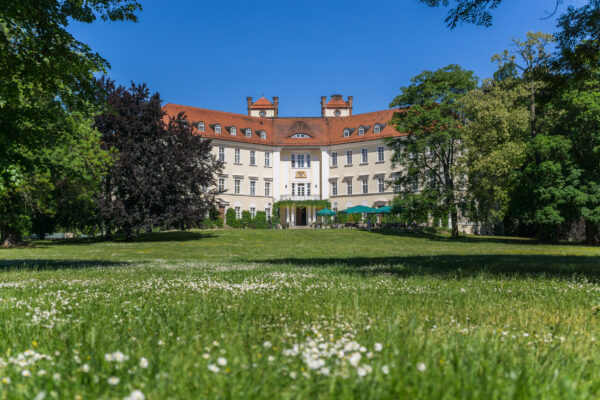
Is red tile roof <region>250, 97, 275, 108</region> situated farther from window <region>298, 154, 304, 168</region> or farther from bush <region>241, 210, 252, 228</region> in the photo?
bush <region>241, 210, 252, 228</region>

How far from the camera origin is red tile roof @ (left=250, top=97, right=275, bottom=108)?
285 feet

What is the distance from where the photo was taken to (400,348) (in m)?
2.94

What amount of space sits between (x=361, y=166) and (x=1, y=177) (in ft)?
205

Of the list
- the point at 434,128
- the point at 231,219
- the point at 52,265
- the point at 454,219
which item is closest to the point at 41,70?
the point at 52,265

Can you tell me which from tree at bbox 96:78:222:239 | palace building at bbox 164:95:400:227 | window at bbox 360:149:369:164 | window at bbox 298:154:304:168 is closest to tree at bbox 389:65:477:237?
tree at bbox 96:78:222:239

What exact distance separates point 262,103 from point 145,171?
2135 inches

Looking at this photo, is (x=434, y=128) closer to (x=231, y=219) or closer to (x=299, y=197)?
(x=299, y=197)

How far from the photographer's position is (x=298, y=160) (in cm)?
A: 7188

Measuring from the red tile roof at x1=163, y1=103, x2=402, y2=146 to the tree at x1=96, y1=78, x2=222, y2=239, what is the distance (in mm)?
26924

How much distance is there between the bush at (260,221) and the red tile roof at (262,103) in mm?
27720

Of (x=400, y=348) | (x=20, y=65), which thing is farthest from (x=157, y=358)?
(x=20, y=65)

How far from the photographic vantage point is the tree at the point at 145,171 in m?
35.5

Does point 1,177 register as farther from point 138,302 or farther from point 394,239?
point 394,239

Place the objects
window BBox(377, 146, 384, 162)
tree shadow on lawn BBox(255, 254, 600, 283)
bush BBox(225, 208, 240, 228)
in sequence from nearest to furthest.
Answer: tree shadow on lawn BBox(255, 254, 600, 283), bush BBox(225, 208, 240, 228), window BBox(377, 146, 384, 162)
